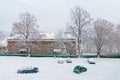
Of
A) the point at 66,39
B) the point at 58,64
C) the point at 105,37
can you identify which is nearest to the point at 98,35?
the point at 105,37

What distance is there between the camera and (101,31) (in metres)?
56.2

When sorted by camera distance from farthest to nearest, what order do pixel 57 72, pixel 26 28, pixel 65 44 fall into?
pixel 65 44 < pixel 26 28 < pixel 57 72

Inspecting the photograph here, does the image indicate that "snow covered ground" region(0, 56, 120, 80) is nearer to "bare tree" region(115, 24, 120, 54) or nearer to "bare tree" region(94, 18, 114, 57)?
"bare tree" region(94, 18, 114, 57)

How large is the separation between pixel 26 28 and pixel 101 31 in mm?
16533

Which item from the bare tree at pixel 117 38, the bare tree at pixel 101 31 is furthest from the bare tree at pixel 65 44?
the bare tree at pixel 117 38

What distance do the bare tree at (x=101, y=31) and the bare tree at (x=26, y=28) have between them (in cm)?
1316

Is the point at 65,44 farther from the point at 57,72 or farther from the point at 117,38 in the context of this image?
the point at 57,72

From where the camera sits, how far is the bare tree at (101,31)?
55.5 m

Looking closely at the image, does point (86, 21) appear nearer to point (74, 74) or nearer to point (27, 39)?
point (27, 39)

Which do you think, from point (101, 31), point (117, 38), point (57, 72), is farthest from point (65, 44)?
point (57, 72)

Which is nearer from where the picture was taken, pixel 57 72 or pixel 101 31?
pixel 57 72

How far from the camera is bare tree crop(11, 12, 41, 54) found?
53.8m

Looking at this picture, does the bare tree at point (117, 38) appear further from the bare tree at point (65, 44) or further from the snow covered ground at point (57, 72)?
the snow covered ground at point (57, 72)

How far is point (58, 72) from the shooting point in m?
35.3
